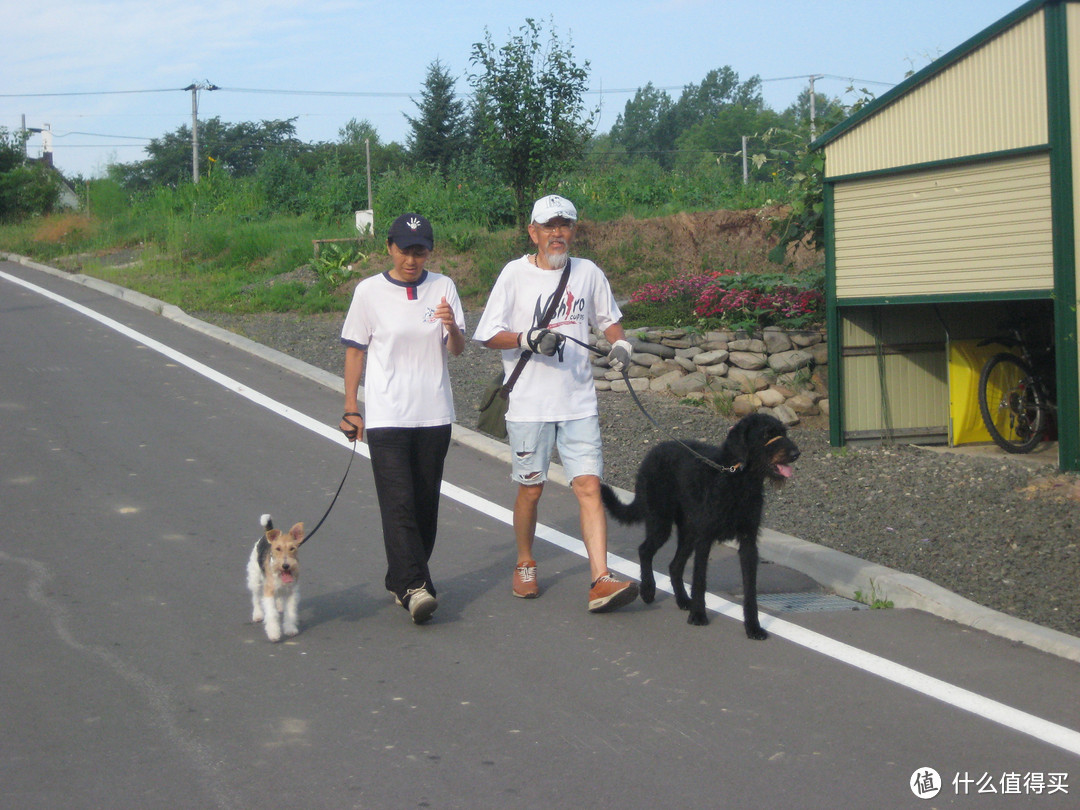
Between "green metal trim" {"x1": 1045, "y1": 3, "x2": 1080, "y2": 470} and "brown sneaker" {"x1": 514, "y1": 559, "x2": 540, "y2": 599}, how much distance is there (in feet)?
15.7

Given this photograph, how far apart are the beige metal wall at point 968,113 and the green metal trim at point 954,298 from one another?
1151 mm

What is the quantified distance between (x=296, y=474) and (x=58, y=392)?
4.00 meters

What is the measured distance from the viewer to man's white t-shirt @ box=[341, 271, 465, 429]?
5582 millimetres

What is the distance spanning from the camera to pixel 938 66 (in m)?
9.16

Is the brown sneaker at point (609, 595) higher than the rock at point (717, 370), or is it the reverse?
the rock at point (717, 370)

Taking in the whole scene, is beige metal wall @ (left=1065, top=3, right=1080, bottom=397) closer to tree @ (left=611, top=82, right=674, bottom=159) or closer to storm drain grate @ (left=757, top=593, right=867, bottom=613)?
storm drain grate @ (left=757, top=593, right=867, bottom=613)

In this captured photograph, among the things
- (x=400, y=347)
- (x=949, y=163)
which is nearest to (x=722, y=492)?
(x=400, y=347)

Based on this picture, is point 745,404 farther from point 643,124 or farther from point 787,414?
point 643,124

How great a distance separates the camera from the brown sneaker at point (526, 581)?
234 inches

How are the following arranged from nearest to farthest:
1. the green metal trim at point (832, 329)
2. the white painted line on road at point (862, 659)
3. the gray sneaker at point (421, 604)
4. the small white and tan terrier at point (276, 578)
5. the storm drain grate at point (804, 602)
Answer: the white painted line on road at point (862, 659) → the small white and tan terrier at point (276, 578) → the gray sneaker at point (421, 604) → the storm drain grate at point (804, 602) → the green metal trim at point (832, 329)

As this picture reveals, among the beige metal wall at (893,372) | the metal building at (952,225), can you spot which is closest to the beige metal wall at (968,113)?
the metal building at (952,225)

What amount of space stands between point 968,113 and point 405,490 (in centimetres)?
617

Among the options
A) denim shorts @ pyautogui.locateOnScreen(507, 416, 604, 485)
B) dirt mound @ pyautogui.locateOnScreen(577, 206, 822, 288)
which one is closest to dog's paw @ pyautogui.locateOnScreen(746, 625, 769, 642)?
denim shorts @ pyautogui.locateOnScreen(507, 416, 604, 485)

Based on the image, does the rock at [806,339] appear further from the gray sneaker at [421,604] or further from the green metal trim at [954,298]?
the gray sneaker at [421,604]
